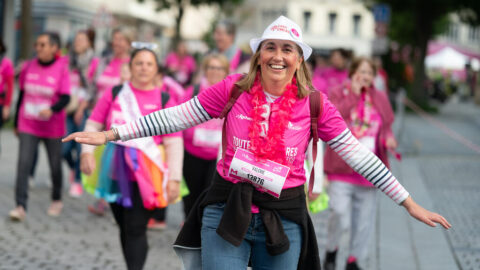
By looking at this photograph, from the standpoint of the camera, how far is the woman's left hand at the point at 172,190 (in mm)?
5325

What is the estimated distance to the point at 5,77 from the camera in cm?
874

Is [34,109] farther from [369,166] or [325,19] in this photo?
[325,19]

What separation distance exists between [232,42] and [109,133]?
4450mm

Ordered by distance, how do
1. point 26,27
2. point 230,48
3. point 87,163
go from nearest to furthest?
point 87,163 < point 230,48 < point 26,27

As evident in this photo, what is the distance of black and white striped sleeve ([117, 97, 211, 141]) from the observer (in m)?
3.72

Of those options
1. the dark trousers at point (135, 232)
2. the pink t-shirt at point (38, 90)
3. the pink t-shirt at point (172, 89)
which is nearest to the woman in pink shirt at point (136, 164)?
the dark trousers at point (135, 232)

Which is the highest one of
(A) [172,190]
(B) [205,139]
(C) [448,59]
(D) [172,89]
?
Answer: (D) [172,89]

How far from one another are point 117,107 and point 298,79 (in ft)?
7.03

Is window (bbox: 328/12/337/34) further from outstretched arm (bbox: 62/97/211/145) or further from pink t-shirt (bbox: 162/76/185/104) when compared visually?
outstretched arm (bbox: 62/97/211/145)

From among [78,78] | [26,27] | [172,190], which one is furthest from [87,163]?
[26,27]

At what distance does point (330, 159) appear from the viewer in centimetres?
632

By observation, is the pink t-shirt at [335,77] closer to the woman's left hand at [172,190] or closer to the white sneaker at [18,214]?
the white sneaker at [18,214]

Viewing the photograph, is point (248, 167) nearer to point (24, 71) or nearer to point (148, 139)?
point (148, 139)

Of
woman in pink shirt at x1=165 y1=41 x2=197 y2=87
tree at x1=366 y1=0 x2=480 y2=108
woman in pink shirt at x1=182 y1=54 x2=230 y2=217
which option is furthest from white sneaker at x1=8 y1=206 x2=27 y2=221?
tree at x1=366 y1=0 x2=480 y2=108
